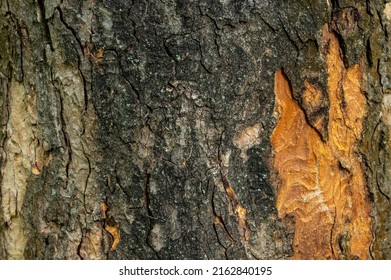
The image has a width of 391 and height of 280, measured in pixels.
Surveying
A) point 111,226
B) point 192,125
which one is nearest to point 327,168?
point 192,125

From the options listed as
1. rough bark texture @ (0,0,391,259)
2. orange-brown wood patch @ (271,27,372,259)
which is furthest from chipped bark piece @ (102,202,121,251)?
orange-brown wood patch @ (271,27,372,259)

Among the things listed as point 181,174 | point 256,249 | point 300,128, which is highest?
point 300,128

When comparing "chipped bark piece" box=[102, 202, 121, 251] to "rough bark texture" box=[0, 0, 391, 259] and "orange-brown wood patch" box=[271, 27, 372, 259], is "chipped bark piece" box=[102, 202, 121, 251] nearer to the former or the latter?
"rough bark texture" box=[0, 0, 391, 259]

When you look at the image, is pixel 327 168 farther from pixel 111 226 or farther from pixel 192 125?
pixel 111 226

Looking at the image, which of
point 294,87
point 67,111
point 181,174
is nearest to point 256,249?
point 181,174

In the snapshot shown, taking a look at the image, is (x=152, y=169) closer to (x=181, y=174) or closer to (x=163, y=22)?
(x=181, y=174)

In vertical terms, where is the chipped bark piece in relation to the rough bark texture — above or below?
below

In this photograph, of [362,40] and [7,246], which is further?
[7,246]

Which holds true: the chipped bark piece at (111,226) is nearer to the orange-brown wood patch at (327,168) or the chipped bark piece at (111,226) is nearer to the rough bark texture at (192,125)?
the rough bark texture at (192,125)
